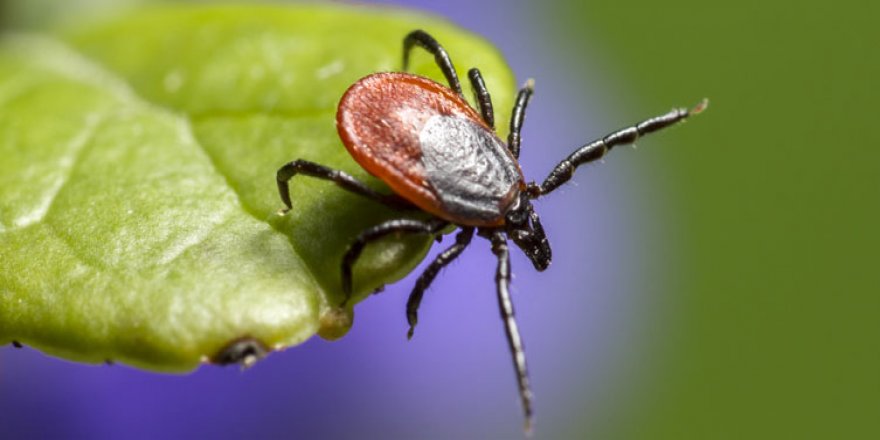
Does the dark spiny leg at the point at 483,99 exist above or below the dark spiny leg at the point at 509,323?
above

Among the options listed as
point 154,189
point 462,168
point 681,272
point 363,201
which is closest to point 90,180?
point 154,189

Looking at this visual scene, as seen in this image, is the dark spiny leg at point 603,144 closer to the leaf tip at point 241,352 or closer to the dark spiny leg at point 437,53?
the dark spiny leg at point 437,53

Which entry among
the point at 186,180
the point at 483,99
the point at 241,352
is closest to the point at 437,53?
the point at 483,99

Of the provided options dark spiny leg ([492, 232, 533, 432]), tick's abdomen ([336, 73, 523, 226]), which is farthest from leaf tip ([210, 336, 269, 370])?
dark spiny leg ([492, 232, 533, 432])

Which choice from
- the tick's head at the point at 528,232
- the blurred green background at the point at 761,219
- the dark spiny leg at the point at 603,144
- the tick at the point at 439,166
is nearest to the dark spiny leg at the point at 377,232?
the tick at the point at 439,166

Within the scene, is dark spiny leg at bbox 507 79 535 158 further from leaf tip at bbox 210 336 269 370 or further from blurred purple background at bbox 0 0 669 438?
leaf tip at bbox 210 336 269 370
